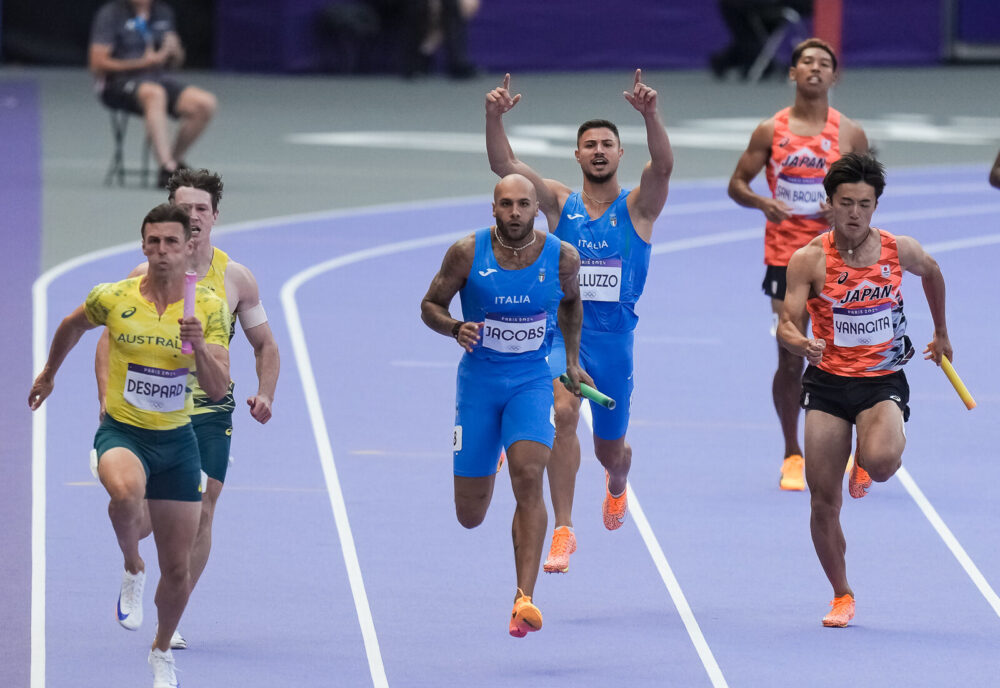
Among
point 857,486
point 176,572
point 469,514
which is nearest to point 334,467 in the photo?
point 469,514

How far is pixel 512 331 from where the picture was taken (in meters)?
7.68

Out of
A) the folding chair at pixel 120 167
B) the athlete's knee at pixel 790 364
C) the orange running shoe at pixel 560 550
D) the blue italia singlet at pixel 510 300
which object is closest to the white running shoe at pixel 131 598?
the blue italia singlet at pixel 510 300

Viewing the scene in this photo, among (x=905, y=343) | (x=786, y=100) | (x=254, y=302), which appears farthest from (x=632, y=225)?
(x=786, y=100)

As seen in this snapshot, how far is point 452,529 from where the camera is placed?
9.20 metres

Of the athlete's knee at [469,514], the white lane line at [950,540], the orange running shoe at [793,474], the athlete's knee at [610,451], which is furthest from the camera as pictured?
the orange running shoe at [793,474]

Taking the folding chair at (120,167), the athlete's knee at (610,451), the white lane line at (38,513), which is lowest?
the folding chair at (120,167)

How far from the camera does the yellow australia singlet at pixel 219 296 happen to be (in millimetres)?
7191

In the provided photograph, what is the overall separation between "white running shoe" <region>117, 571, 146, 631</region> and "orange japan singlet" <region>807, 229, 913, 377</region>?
9.24 ft

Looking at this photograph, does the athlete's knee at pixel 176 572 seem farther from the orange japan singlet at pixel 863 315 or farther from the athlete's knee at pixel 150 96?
the athlete's knee at pixel 150 96

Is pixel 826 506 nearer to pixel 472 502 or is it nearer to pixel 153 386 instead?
pixel 472 502

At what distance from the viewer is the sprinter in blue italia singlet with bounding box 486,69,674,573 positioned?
339 inches

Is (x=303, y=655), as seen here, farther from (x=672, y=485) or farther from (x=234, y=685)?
(x=672, y=485)

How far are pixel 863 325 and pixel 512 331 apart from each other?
1.41 meters

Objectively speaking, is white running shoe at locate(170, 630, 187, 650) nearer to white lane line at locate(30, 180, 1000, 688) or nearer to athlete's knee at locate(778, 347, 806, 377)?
white lane line at locate(30, 180, 1000, 688)
